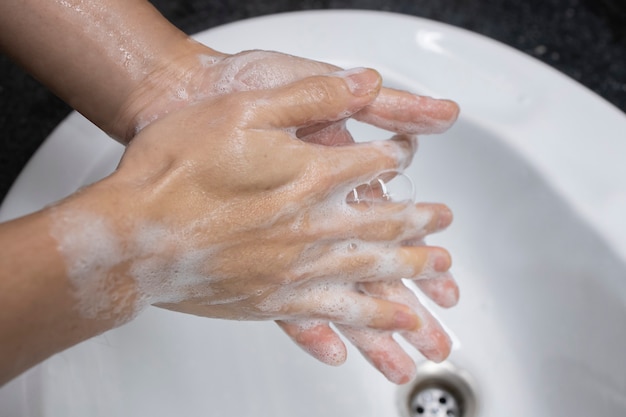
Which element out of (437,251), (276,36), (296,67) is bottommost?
(437,251)

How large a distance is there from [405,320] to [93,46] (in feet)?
1.14

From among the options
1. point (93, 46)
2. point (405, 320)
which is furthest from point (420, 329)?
point (93, 46)

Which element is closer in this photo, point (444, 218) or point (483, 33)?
point (444, 218)

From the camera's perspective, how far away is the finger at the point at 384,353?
58 centimetres

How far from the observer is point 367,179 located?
0.56 m

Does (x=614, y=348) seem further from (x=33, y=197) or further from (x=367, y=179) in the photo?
(x=33, y=197)

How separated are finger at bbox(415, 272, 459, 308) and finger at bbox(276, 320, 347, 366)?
0.11 metres

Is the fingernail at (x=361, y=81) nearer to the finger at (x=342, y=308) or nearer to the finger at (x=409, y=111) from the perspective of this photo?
the finger at (x=409, y=111)

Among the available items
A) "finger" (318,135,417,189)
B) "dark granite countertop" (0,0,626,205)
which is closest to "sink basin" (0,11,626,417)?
"finger" (318,135,417,189)

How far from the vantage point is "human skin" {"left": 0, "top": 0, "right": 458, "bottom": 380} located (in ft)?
1.86

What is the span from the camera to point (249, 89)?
56cm

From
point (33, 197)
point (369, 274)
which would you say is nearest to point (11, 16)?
point (33, 197)

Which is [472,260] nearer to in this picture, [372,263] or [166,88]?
[372,263]

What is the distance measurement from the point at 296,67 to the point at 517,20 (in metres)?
0.52
